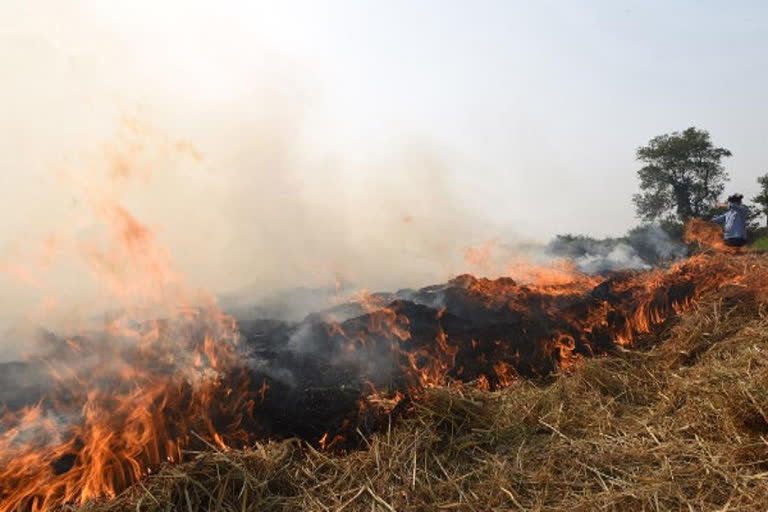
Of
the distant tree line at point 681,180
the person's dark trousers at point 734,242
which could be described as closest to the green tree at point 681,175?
the distant tree line at point 681,180

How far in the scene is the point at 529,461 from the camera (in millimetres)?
4105

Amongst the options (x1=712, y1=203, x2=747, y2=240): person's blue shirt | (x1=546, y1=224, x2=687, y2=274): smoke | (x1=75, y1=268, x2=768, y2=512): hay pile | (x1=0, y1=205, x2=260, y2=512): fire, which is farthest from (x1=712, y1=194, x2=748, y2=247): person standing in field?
(x1=0, y1=205, x2=260, y2=512): fire

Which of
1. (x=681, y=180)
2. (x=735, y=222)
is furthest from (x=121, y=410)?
(x=681, y=180)

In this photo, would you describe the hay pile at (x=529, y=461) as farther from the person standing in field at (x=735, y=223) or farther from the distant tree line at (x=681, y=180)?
the distant tree line at (x=681, y=180)

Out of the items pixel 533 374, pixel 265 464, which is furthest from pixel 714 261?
pixel 265 464

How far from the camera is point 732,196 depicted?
1242 cm

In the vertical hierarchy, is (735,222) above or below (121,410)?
above

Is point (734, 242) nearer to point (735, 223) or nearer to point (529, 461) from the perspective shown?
point (735, 223)

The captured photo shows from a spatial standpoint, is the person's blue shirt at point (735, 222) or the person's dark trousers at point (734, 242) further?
the person's dark trousers at point (734, 242)

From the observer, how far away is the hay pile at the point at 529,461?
3.55 metres

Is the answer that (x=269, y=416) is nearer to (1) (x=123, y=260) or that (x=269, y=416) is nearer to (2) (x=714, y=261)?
(1) (x=123, y=260)

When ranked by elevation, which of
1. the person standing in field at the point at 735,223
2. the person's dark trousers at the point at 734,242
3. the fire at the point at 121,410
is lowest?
the fire at the point at 121,410

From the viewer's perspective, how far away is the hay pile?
3549 mm

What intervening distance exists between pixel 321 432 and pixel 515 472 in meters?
1.84
